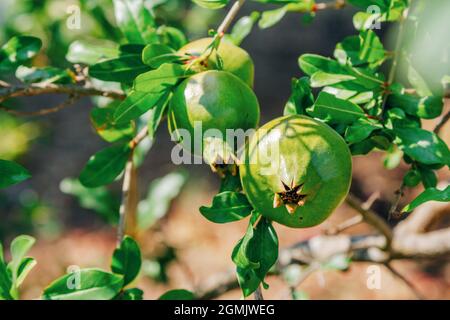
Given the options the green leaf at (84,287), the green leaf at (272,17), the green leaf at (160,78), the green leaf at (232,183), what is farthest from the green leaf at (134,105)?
the green leaf at (272,17)

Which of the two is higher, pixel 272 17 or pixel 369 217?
pixel 272 17

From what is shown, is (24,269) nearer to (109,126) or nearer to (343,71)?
(109,126)

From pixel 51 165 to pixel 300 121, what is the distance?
2801 mm

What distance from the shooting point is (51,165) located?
3.26m

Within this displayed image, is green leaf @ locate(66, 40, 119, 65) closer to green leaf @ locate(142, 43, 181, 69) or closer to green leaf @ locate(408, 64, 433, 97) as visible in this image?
green leaf @ locate(142, 43, 181, 69)

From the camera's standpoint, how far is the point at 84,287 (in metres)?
0.88

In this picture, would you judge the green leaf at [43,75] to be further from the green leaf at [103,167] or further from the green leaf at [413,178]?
the green leaf at [413,178]

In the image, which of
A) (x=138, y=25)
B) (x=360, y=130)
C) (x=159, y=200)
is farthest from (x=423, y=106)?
(x=159, y=200)

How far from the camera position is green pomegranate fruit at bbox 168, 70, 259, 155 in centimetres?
75

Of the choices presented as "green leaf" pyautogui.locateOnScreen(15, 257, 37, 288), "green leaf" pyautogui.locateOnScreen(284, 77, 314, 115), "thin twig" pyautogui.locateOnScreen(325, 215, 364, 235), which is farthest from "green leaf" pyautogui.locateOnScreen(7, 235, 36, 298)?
"thin twig" pyautogui.locateOnScreen(325, 215, 364, 235)

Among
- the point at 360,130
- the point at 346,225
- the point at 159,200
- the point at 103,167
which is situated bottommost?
A: the point at 159,200

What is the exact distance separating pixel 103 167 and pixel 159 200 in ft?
1.99

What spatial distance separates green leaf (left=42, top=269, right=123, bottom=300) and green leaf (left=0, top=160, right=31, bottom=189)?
0.18 metres
